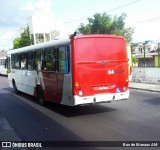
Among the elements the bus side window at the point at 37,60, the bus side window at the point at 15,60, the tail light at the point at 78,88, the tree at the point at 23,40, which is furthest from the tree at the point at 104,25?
the tail light at the point at 78,88

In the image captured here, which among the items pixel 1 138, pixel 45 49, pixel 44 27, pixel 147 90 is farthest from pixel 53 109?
pixel 44 27

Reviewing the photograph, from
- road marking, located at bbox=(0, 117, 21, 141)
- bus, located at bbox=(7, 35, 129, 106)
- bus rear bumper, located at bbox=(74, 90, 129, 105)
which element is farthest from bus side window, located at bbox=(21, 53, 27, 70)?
bus rear bumper, located at bbox=(74, 90, 129, 105)

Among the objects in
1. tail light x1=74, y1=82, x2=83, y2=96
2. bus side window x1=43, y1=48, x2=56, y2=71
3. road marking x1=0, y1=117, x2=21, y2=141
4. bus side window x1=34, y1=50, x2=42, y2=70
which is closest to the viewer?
road marking x1=0, y1=117, x2=21, y2=141

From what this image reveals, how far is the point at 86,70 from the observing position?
10.4m

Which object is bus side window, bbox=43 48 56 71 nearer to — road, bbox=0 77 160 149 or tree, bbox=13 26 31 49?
road, bbox=0 77 160 149

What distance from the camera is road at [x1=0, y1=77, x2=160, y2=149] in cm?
799

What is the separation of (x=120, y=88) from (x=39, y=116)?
3072mm

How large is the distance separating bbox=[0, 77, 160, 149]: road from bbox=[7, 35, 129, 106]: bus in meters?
0.58

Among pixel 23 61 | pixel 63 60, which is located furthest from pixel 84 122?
pixel 23 61

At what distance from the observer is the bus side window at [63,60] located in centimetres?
1066

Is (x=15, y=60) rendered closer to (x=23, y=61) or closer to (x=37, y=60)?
(x=23, y=61)

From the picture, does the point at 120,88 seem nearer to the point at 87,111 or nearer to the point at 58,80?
the point at 87,111

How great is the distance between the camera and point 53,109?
12.6 meters

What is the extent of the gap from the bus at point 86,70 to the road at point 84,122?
58cm
